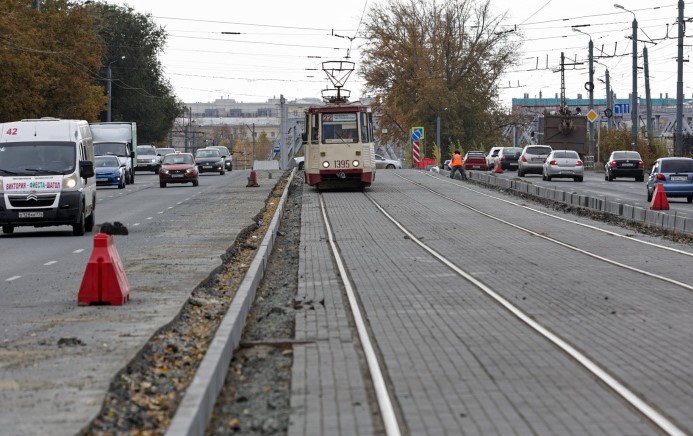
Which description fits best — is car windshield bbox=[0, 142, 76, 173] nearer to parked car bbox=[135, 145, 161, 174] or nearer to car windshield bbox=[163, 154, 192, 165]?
car windshield bbox=[163, 154, 192, 165]

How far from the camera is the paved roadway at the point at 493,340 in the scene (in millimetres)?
7910

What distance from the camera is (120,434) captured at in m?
7.10

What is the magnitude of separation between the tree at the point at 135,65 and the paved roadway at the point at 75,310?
68.3 meters

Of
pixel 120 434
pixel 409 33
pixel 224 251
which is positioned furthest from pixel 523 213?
pixel 409 33

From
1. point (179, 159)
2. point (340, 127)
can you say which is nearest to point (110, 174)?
point (179, 159)

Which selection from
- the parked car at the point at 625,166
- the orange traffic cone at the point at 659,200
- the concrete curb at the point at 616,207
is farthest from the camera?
the parked car at the point at 625,166

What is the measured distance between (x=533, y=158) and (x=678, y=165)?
23.4 meters

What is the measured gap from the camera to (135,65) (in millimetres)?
99688

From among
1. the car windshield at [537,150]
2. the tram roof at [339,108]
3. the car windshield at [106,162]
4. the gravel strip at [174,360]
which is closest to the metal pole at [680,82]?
the car windshield at [537,150]

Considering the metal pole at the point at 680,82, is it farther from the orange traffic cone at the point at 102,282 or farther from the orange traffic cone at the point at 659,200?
the orange traffic cone at the point at 102,282

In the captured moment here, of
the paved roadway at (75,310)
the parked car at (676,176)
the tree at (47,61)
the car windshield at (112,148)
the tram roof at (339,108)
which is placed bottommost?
the paved roadway at (75,310)

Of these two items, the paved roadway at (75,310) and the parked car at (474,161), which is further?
the parked car at (474,161)

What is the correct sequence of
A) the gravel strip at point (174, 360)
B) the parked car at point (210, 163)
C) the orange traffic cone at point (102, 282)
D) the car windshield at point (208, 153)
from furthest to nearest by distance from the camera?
the car windshield at point (208, 153)
the parked car at point (210, 163)
the orange traffic cone at point (102, 282)
the gravel strip at point (174, 360)

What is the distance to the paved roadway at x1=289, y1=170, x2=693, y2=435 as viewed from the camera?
26.0ft
